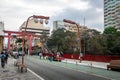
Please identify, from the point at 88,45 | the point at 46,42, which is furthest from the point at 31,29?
the point at 88,45

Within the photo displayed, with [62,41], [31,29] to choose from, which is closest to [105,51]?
[62,41]

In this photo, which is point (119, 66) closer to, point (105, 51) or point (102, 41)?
point (105, 51)

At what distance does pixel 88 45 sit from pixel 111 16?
111842 mm

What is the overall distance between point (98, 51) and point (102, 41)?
436 centimetres

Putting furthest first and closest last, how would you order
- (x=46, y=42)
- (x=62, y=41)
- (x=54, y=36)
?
(x=46, y=42) → (x=54, y=36) → (x=62, y=41)

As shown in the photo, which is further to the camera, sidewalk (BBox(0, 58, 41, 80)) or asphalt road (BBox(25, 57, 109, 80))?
asphalt road (BBox(25, 57, 109, 80))

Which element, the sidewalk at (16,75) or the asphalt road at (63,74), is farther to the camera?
the asphalt road at (63,74)

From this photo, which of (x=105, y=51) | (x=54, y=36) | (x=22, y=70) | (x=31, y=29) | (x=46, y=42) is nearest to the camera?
(x=22, y=70)

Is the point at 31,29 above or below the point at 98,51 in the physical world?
above

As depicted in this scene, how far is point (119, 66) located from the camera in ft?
91.7

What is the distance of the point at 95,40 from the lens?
7488cm

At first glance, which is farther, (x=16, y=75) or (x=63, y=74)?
(x=63, y=74)

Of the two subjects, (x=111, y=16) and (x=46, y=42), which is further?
(x=111, y=16)

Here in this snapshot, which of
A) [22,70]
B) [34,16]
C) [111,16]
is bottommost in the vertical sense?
[22,70]
